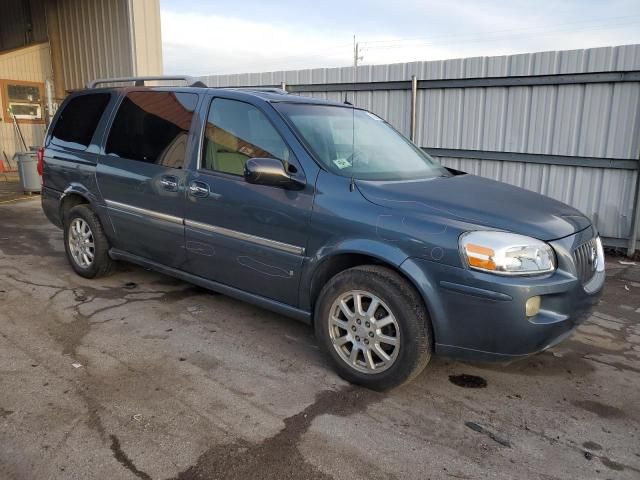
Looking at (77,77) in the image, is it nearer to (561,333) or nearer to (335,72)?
(335,72)

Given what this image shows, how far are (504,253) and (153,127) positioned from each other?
10.1 feet

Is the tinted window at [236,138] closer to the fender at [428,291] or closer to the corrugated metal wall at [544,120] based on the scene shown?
the fender at [428,291]

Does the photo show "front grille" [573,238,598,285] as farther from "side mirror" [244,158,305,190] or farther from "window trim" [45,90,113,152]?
"window trim" [45,90,113,152]

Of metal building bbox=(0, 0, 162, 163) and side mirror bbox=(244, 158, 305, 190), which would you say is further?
Result: metal building bbox=(0, 0, 162, 163)

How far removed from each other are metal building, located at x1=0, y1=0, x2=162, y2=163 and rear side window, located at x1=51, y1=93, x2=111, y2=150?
617 centimetres

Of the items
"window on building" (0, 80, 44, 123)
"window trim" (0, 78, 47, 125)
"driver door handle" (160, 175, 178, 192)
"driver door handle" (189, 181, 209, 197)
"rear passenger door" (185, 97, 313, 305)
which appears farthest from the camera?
"window on building" (0, 80, 44, 123)

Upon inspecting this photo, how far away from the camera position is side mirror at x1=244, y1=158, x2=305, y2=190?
3391mm

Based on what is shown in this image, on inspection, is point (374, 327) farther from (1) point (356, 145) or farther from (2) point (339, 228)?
(1) point (356, 145)

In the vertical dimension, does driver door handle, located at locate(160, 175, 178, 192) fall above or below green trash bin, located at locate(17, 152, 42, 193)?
above

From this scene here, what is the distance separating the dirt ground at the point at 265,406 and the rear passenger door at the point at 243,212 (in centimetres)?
54

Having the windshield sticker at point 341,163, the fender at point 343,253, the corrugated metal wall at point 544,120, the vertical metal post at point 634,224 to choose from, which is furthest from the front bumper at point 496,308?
the corrugated metal wall at point 544,120

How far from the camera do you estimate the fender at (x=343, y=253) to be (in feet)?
10.1

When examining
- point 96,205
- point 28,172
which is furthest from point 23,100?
point 96,205

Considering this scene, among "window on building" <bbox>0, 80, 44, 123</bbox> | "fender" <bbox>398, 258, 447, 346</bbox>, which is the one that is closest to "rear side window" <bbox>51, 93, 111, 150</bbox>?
"fender" <bbox>398, 258, 447, 346</bbox>
